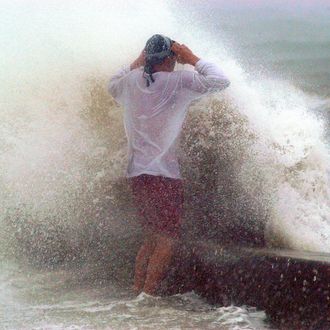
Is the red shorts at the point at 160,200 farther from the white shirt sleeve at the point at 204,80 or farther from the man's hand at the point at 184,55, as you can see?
the man's hand at the point at 184,55

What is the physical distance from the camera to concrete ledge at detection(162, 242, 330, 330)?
3.20 m

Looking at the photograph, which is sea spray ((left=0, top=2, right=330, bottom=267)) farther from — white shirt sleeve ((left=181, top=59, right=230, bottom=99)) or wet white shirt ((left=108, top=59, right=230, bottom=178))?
white shirt sleeve ((left=181, top=59, right=230, bottom=99))

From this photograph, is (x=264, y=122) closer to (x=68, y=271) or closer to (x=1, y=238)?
(x=68, y=271)

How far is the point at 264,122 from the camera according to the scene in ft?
16.5

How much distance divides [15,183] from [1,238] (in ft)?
1.45

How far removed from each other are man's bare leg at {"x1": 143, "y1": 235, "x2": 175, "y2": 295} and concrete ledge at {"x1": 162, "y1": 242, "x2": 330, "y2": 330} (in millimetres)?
93

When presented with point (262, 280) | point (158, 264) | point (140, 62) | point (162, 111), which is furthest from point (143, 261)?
point (140, 62)

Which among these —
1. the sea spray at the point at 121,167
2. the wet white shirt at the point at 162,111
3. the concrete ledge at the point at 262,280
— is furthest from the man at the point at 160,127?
the sea spray at the point at 121,167

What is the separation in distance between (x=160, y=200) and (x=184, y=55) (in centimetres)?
86

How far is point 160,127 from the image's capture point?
3.72m

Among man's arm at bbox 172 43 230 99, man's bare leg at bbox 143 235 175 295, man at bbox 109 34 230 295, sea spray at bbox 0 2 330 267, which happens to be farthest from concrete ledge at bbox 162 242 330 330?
man's arm at bbox 172 43 230 99

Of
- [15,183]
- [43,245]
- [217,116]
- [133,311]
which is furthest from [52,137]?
[133,311]

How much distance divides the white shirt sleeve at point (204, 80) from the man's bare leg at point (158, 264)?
2.88 ft

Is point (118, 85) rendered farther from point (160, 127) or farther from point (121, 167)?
point (121, 167)
